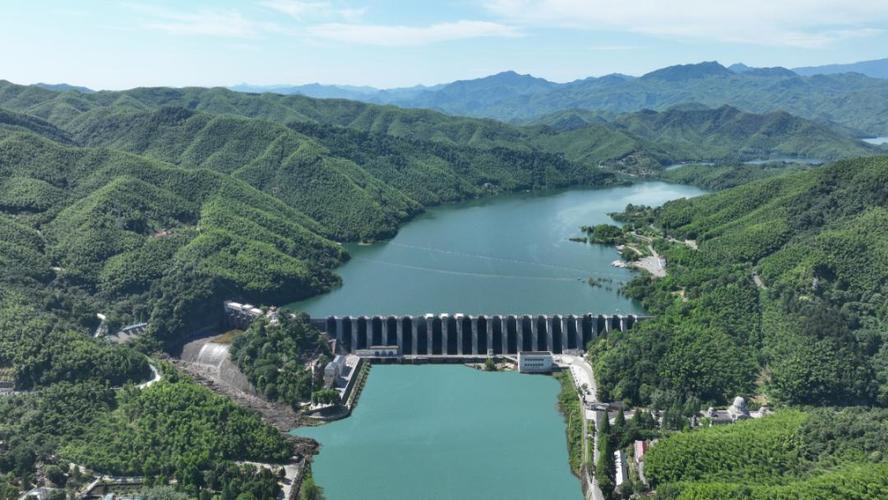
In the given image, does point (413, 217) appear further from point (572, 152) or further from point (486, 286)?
point (572, 152)

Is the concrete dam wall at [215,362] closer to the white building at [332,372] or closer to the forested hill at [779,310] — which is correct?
the white building at [332,372]

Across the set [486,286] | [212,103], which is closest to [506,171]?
[212,103]

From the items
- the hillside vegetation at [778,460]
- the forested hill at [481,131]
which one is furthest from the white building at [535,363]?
the forested hill at [481,131]

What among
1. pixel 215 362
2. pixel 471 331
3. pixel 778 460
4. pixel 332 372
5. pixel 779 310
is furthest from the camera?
pixel 471 331

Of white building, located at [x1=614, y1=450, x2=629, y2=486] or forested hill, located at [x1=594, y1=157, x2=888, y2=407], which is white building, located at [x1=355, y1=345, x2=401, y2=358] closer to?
forested hill, located at [x1=594, y1=157, x2=888, y2=407]

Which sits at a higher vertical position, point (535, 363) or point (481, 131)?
point (481, 131)

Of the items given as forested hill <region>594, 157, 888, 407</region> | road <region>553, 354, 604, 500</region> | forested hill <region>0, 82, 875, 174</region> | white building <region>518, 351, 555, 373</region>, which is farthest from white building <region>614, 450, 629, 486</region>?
forested hill <region>0, 82, 875, 174</region>

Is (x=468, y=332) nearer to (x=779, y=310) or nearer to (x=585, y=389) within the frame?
(x=585, y=389)

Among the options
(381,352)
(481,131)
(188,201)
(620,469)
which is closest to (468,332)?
(381,352)
